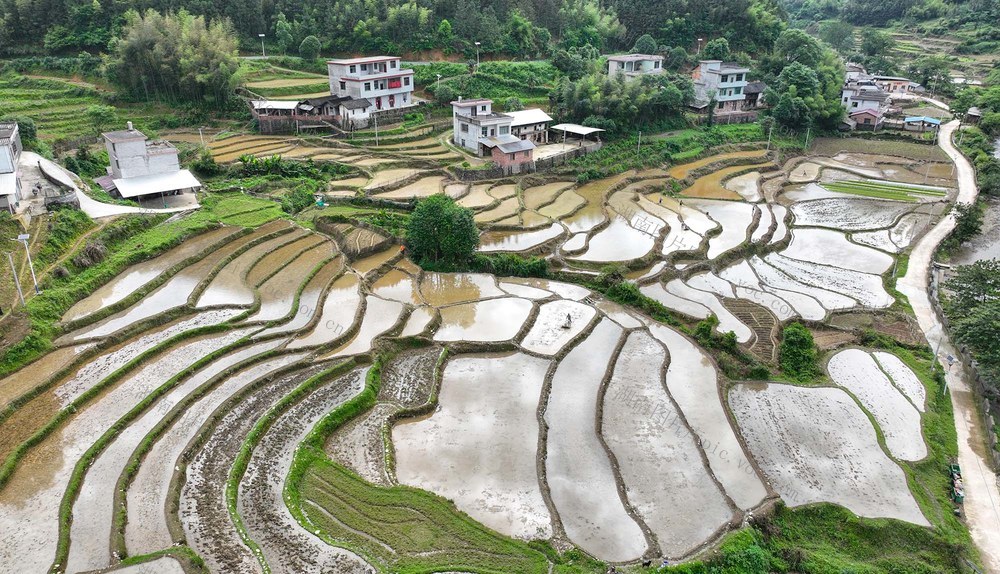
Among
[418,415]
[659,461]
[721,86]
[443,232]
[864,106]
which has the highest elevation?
[721,86]

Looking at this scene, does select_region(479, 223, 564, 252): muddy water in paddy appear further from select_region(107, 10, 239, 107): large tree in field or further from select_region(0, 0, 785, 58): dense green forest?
select_region(0, 0, 785, 58): dense green forest

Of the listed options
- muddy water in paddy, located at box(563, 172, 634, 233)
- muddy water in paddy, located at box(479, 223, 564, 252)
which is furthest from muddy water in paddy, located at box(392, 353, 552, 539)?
muddy water in paddy, located at box(563, 172, 634, 233)

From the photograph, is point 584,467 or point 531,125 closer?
point 584,467

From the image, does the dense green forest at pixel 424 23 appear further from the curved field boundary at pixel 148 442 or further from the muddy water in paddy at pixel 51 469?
the curved field boundary at pixel 148 442

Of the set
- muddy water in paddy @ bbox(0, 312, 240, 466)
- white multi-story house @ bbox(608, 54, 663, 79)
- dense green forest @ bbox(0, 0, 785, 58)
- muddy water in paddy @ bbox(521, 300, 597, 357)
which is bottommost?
muddy water in paddy @ bbox(521, 300, 597, 357)

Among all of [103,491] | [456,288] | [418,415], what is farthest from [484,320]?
[103,491]

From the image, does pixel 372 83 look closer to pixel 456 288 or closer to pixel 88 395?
pixel 456 288
